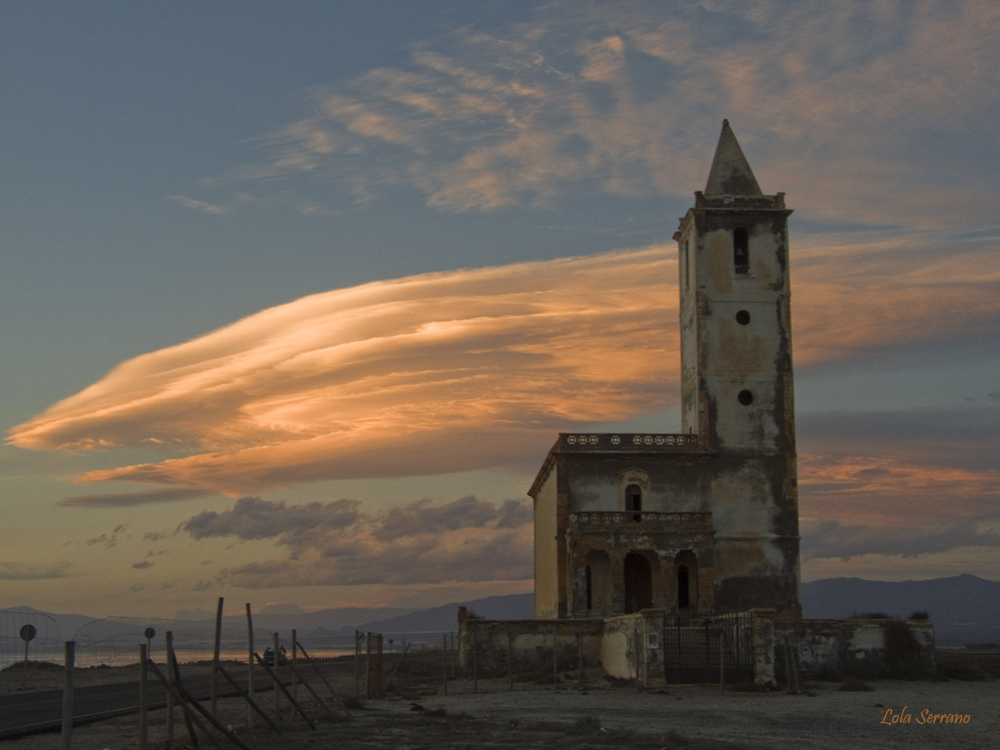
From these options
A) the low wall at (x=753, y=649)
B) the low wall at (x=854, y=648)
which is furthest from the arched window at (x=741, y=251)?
the low wall at (x=854, y=648)

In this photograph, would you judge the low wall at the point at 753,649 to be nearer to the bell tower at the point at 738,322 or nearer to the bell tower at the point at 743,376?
the bell tower at the point at 743,376

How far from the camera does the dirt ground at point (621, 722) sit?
21.0 metres

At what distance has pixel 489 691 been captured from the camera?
3634cm

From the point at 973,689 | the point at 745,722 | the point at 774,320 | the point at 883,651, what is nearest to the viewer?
the point at 745,722

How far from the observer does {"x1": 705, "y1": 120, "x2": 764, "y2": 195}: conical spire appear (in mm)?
55875

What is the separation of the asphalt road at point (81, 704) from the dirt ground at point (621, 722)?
1047 millimetres

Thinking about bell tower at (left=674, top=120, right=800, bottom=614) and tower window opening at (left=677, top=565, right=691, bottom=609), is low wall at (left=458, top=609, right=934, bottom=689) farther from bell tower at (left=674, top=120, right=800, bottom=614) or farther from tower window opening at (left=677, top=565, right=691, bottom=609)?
bell tower at (left=674, top=120, right=800, bottom=614)

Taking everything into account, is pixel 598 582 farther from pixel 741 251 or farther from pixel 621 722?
pixel 621 722

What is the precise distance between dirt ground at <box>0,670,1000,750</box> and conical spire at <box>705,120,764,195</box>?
27.3 metres

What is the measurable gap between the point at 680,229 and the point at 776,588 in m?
17.7

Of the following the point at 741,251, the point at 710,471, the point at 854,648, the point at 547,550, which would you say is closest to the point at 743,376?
the point at 710,471

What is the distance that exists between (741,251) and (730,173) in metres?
3.99

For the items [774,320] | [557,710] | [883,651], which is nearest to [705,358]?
[774,320]

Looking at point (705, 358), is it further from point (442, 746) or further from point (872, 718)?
point (442, 746)
